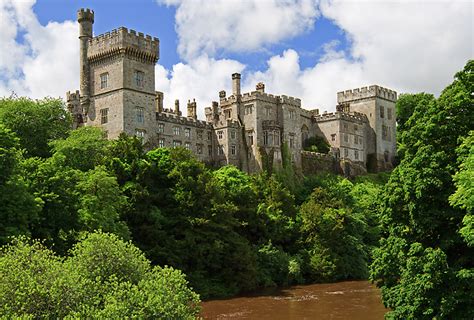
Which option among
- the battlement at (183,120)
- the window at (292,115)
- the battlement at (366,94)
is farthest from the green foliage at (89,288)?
the battlement at (366,94)

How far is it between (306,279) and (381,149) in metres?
39.1

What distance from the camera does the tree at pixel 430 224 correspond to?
23984 millimetres

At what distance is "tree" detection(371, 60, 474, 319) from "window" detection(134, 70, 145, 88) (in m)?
32.7

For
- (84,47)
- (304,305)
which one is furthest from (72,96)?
(304,305)

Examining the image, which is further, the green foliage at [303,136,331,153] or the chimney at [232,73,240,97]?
the green foliage at [303,136,331,153]

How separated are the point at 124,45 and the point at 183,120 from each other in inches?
495

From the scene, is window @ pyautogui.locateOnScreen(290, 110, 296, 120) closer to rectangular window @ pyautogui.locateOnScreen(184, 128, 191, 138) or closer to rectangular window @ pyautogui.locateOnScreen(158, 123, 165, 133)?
rectangular window @ pyautogui.locateOnScreen(184, 128, 191, 138)

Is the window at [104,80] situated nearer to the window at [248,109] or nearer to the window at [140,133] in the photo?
the window at [140,133]

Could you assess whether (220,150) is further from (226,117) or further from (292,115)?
(292,115)

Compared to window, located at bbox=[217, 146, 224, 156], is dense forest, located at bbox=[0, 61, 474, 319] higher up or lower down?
lower down

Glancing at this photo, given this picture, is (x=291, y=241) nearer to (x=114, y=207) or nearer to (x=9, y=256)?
(x=114, y=207)

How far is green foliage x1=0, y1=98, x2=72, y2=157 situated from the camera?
46.2 m

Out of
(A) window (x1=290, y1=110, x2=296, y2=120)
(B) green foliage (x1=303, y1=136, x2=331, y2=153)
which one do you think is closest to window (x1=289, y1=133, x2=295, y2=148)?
(A) window (x1=290, y1=110, x2=296, y2=120)

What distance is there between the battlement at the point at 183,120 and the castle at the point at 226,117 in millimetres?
101
